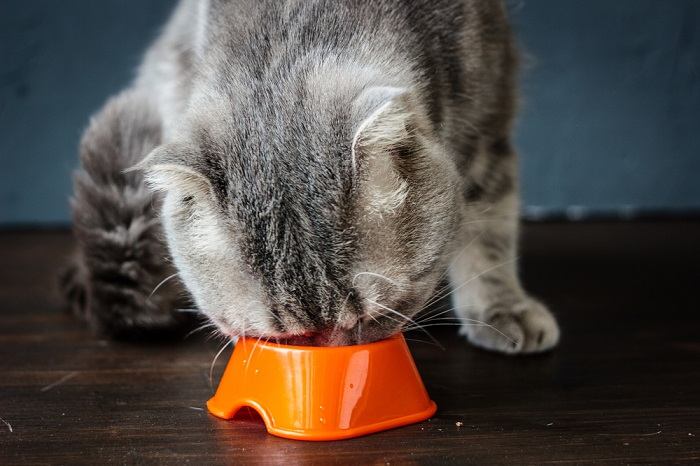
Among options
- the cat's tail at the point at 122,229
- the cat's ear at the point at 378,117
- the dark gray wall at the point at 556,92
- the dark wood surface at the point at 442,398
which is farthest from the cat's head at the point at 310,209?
the dark gray wall at the point at 556,92

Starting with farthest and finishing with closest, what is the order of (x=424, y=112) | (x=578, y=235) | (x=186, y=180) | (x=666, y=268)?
(x=578, y=235)
(x=666, y=268)
(x=424, y=112)
(x=186, y=180)

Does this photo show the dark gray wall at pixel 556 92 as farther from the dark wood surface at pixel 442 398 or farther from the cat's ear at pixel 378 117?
the cat's ear at pixel 378 117

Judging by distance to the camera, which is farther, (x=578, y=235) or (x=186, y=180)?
(x=578, y=235)

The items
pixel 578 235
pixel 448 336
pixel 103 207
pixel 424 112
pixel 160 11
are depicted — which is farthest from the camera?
pixel 160 11

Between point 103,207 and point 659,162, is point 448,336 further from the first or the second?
point 659,162

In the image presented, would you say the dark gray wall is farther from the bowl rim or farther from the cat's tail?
the bowl rim

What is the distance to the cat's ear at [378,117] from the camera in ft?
2.87

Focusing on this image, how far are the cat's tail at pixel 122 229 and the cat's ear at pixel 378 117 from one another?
1.88 ft

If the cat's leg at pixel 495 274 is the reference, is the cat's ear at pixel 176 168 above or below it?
above

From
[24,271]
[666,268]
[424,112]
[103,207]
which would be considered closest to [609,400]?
[424,112]

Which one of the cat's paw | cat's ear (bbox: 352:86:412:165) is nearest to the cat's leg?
the cat's paw

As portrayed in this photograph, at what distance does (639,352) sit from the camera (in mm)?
1365

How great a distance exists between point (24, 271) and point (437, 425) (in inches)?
66.2

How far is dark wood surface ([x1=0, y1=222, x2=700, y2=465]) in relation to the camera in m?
0.94
